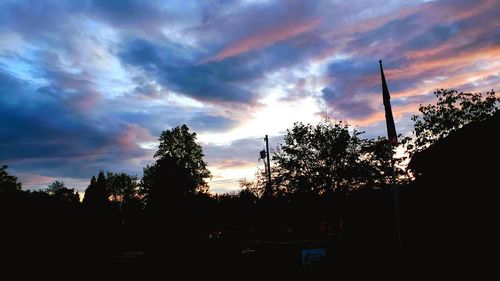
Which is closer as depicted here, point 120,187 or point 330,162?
point 330,162

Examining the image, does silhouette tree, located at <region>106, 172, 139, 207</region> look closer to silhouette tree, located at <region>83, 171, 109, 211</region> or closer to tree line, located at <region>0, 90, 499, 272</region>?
tree line, located at <region>0, 90, 499, 272</region>

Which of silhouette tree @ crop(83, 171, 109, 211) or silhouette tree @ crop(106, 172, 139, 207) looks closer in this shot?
silhouette tree @ crop(83, 171, 109, 211)

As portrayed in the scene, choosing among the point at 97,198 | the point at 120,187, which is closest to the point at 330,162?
the point at 97,198

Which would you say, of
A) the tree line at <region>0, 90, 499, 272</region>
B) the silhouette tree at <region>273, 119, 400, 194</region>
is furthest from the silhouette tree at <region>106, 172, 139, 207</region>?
the silhouette tree at <region>273, 119, 400, 194</region>

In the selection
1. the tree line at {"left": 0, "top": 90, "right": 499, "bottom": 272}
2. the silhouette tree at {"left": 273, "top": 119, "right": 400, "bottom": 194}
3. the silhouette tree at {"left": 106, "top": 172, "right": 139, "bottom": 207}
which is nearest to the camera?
the tree line at {"left": 0, "top": 90, "right": 499, "bottom": 272}

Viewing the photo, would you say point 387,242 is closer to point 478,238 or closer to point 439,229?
point 439,229

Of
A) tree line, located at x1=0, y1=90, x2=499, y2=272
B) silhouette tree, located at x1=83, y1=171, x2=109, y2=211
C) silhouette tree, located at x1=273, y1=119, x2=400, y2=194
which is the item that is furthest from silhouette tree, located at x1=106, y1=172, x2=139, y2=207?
silhouette tree, located at x1=273, y1=119, x2=400, y2=194

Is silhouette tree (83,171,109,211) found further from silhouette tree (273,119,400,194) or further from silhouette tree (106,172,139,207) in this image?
silhouette tree (106,172,139,207)

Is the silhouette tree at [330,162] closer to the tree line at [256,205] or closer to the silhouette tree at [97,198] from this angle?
the tree line at [256,205]

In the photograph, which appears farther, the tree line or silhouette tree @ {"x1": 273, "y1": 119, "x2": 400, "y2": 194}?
silhouette tree @ {"x1": 273, "y1": 119, "x2": 400, "y2": 194}

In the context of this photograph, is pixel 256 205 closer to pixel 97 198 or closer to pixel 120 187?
pixel 97 198

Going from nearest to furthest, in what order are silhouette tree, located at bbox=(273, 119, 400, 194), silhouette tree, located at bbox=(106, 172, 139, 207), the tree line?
1. the tree line
2. silhouette tree, located at bbox=(273, 119, 400, 194)
3. silhouette tree, located at bbox=(106, 172, 139, 207)

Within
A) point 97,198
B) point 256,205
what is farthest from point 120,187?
point 256,205

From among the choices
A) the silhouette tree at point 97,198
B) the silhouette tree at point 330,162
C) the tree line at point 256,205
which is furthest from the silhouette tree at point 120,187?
the silhouette tree at point 330,162
